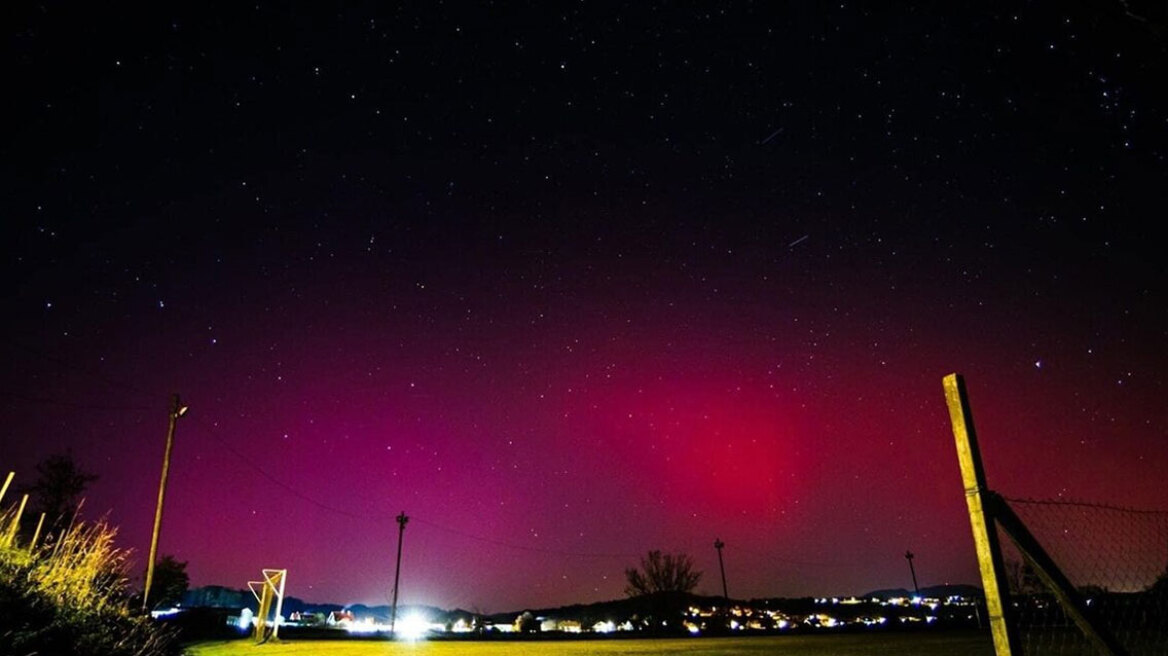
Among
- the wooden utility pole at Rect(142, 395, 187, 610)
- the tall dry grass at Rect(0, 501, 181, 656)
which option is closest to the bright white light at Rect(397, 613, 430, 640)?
the wooden utility pole at Rect(142, 395, 187, 610)

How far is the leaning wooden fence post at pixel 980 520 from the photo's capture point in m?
3.53

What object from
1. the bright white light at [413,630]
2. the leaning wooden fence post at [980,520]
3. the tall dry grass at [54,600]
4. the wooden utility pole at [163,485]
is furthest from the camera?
the bright white light at [413,630]

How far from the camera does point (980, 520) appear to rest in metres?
3.68

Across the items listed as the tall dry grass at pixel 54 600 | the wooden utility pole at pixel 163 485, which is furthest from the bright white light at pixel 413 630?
the tall dry grass at pixel 54 600

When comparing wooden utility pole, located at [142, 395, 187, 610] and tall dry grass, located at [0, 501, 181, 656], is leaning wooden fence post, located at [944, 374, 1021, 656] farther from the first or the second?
wooden utility pole, located at [142, 395, 187, 610]

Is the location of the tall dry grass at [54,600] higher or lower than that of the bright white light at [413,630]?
higher

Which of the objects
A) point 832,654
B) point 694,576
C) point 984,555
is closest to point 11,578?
point 984,555

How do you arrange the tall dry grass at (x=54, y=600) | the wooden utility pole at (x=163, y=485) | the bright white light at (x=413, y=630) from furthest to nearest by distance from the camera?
the bright white light at (x=413, y=630) → the wooden utility pole at (x=163, y=485) → the tall dry grass at (x=54, y=600)

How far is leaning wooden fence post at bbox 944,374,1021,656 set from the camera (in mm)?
3531

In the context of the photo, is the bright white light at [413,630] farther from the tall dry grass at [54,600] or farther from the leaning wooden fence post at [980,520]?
the leaning wooden fence post at [980,520]

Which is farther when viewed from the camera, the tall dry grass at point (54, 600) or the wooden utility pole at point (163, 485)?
the wooden utility pole at point (163, 485)

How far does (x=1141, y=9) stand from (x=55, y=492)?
63.9 metres

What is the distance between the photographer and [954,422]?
389 centimetres

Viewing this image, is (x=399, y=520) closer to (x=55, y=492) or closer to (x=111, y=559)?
(x=55, y=492)
